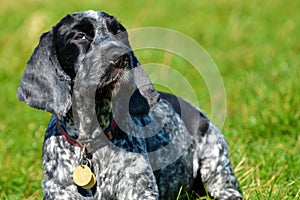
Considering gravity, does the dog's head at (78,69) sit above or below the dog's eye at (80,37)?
below

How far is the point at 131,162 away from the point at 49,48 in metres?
1.14

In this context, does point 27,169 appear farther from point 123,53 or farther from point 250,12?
point 250,12

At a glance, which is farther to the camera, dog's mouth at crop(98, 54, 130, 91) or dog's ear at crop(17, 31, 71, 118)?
dog's ear at crop(17, 31, 71, 118)

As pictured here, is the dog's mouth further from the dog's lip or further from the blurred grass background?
the blurred grass background

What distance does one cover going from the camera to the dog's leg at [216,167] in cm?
677

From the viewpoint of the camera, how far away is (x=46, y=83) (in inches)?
216

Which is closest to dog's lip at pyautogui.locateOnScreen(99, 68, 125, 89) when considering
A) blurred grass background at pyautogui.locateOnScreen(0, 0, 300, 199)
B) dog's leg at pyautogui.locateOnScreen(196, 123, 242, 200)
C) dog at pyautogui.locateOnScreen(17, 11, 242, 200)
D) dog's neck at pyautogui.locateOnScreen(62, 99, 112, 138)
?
dog at pyautogui.locateOnScreen(17, 11, 242, 200)

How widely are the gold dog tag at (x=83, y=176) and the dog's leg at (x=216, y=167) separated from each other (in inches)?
70.1

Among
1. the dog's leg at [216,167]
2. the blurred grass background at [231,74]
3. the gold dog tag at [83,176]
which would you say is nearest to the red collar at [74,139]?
the gold dog tag at [83,176]

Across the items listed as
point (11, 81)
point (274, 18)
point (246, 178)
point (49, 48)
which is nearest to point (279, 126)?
point (246, 178)

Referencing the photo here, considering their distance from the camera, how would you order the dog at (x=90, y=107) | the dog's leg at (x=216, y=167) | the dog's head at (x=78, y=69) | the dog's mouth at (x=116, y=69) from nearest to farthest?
the dog's mouth at (x=116, y=69) < the dog's head at (x=78, y=69) < the dog at (x=90, y=107) < the dog's leg at (x=216, y=167)

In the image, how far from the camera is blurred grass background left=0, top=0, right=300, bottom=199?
7.03m

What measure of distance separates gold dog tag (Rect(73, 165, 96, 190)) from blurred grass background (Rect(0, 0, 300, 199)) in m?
1.31

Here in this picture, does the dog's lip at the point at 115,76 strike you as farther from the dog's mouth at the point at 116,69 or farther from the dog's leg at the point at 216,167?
the dog's leg at the point at 216,167
